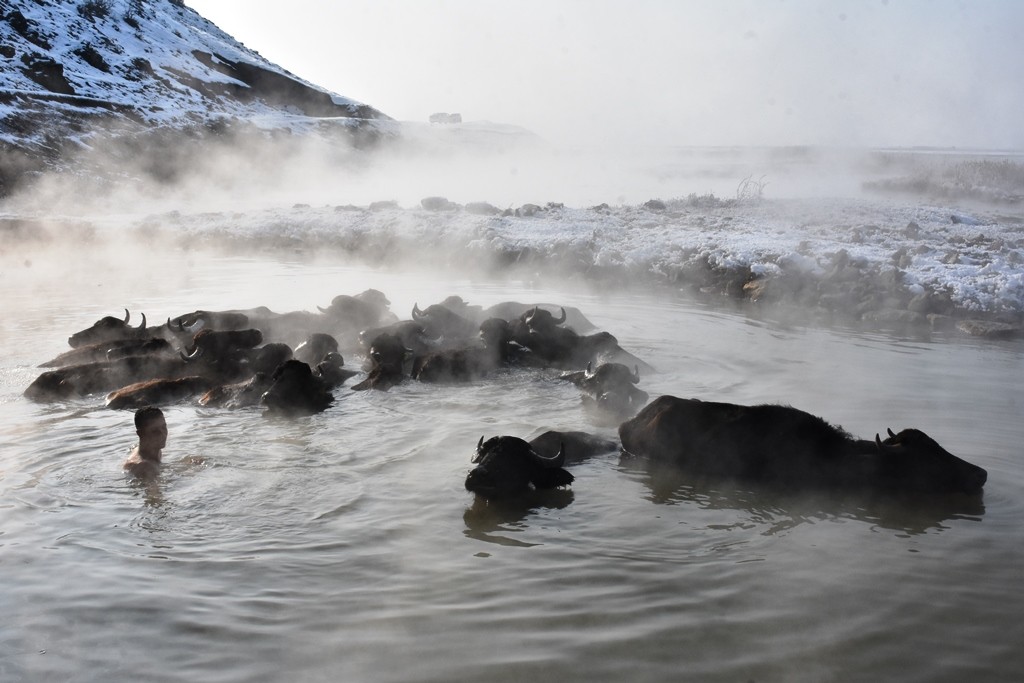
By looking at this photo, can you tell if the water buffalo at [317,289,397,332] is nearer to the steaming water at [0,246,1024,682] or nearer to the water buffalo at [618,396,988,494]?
the steaming water at [0,246,1024,682]

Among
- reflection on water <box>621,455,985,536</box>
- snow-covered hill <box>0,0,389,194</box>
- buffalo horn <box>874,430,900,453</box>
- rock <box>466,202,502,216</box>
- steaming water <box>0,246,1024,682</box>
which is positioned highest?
snow-covered hill <box>0,0,389,194</box>

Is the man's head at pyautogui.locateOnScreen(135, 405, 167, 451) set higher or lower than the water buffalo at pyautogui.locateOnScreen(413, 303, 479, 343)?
lower

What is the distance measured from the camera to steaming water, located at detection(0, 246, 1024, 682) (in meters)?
4.69

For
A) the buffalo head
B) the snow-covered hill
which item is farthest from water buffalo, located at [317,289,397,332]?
the snow-covered hill

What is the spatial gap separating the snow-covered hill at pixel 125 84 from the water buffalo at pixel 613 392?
1496 inches

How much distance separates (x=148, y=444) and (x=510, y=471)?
11.2ft

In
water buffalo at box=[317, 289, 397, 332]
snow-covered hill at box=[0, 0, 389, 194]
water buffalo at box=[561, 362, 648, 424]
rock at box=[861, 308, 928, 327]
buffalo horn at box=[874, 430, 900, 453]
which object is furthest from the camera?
snow-covered hill at box=[0, 0, 389, 194]

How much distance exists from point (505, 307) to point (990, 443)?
8.08 meters

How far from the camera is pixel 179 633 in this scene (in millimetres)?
4883

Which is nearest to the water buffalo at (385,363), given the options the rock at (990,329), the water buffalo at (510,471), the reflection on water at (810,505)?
the water buffalo at (510,471)

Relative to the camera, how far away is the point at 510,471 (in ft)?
23.6

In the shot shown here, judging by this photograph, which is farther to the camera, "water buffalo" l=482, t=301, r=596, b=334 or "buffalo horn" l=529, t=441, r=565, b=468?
"water buffalo" l=482, t=301, r=596, b=334

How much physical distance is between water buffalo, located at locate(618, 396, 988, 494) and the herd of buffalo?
0.4 inches

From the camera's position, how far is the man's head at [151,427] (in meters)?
7.52
